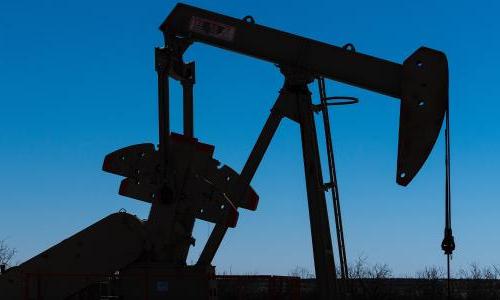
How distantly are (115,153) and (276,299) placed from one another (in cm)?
311

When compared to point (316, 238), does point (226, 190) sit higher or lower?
higher

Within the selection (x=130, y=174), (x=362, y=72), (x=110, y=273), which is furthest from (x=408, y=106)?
(x=110, y=273)

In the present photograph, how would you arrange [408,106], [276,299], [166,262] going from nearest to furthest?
[408,106] → [166,262] → [276,299]

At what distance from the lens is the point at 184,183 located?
37.2 feet

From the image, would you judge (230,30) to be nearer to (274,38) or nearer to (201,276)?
(274,38)

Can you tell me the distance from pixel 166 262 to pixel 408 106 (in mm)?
3812

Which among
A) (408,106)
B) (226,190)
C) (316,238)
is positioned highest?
(408,106)

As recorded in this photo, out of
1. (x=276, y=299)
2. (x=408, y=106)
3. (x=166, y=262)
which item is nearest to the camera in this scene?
(x=408, y=106)

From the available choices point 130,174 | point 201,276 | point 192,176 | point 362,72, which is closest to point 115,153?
point 130,174

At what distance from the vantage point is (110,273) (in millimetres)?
11359

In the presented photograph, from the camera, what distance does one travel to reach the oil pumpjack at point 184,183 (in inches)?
433

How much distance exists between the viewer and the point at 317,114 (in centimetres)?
1118

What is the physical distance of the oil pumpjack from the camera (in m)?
11.0

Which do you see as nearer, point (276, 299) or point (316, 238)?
point (316, 238)
